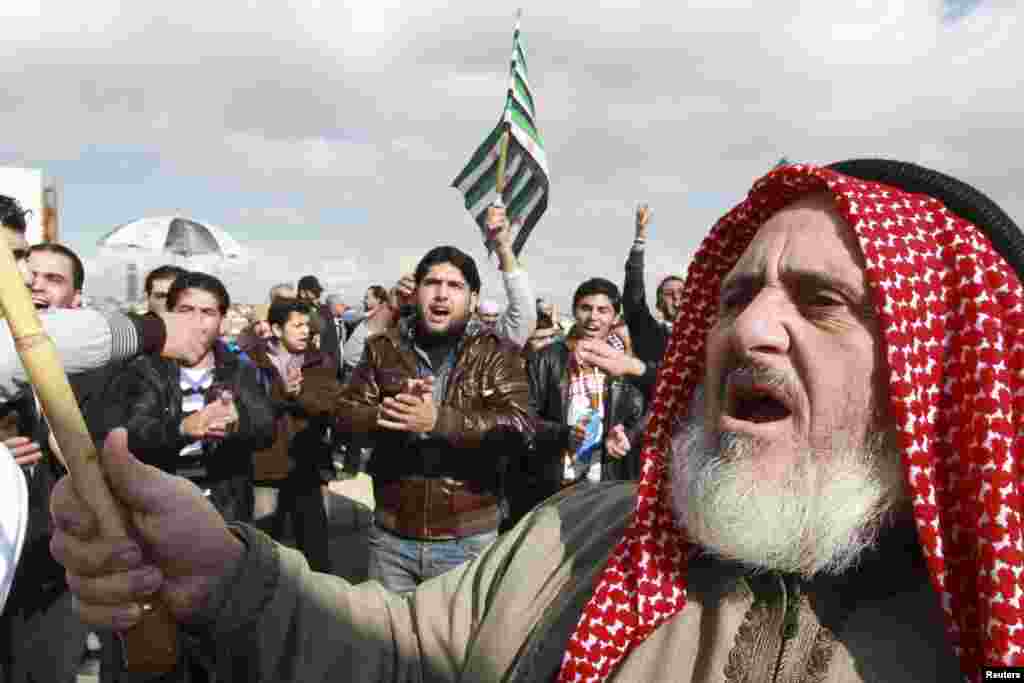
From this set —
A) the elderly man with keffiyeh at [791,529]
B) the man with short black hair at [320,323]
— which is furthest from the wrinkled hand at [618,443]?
the man with short black hair at [320,323]

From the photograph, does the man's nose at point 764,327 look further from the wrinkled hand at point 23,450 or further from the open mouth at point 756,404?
the wrinkled hand at point 23,450

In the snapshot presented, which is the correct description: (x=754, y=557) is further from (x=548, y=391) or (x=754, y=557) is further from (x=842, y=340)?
(x=548, y=391)

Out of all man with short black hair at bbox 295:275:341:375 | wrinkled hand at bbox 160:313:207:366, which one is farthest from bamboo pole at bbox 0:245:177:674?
man with short black hair at bbox 295:275:341:375

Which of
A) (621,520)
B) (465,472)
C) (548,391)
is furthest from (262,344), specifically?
(621,520)

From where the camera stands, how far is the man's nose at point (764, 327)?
4.94 feet

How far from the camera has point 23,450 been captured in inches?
125

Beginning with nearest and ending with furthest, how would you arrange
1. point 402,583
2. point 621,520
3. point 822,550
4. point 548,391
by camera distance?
1. point 822,550
2. point 621,520
3. point 402,583
4. point 548,391

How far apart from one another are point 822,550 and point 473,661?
729mm

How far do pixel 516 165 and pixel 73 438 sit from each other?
489 centimetres

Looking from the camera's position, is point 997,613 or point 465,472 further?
point 465,472

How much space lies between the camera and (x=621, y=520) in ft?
5.97

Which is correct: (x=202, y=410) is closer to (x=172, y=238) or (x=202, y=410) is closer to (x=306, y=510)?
(x=306, y=510)

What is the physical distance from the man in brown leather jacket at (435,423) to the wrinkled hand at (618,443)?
81 centimetres

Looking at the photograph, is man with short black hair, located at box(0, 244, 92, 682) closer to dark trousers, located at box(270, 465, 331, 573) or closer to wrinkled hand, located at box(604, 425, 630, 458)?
dark trousers, located at box(270, 465, 331, 573)
